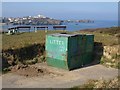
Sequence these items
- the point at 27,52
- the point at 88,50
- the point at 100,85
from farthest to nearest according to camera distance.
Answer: the point at 27,52
the point at 88,50
the point at 100,85

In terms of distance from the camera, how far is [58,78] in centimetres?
1638

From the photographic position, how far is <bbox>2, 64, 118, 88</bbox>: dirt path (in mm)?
15128

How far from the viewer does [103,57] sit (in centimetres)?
2061

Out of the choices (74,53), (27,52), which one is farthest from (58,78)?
(27,52)

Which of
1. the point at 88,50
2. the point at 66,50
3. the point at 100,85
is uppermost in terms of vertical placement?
the point at 66,50

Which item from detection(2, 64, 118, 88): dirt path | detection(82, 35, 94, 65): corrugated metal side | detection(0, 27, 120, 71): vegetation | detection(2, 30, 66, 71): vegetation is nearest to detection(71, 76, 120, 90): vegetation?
detection(2, 64, 118, 88): dirt path

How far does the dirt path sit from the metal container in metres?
0.43

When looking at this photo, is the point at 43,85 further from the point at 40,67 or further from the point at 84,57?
the point at 84,57

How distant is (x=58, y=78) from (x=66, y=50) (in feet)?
6.87

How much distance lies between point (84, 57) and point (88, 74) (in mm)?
2299

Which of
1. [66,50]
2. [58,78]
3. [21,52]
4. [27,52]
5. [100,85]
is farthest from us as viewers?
[27,52]

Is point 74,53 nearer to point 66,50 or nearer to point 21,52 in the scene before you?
point 66,50

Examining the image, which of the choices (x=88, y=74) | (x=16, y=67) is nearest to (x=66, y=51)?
(x=88, y=74)

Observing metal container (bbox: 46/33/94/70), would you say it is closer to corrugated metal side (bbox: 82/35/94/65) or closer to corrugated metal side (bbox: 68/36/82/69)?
corrugated metal side (bbox: 68/36/82/69)
